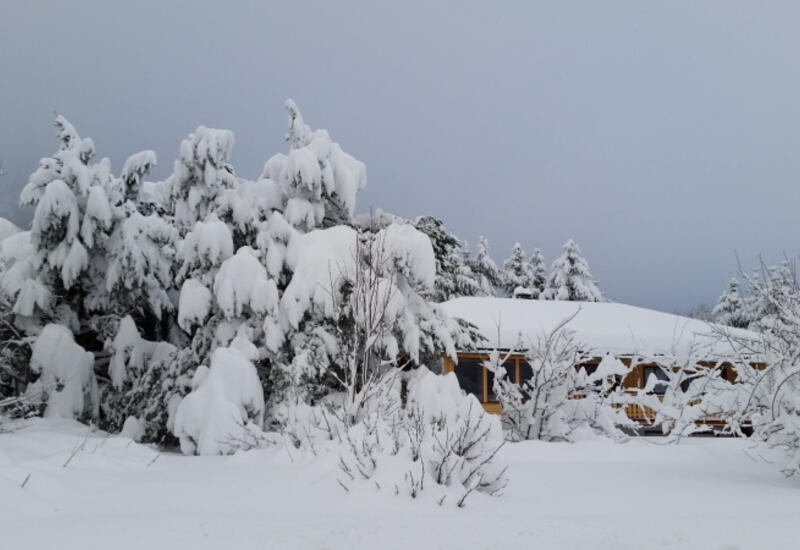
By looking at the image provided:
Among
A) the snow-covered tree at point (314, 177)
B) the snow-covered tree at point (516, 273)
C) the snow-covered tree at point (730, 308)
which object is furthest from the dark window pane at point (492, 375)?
the snow-covered tree at point (730, 308)

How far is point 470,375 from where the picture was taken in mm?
21250

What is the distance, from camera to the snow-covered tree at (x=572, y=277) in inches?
1596

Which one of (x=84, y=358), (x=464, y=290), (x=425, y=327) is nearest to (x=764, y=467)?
(x=425, y=327)

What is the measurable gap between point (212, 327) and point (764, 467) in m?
10.2

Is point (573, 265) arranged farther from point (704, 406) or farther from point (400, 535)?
point (400, 535)

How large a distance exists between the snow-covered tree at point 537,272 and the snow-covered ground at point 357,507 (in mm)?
35740

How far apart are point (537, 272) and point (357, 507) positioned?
42.2 metres

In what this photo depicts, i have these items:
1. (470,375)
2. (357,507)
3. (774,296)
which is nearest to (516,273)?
(470,375)

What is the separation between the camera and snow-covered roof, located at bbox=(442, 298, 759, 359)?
2042 cm

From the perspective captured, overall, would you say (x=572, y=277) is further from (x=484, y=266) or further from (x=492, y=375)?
(x=492, y=375)

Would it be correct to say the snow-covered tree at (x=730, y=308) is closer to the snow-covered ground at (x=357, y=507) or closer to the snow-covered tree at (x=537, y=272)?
the snow-covered tree at (x=537, y=272)

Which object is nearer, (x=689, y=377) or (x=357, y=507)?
(x=357, y=507)

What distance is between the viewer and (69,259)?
14.2 metres

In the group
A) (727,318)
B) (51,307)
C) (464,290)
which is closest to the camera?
(51,307)
